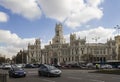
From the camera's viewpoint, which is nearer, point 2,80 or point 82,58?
point 2,80

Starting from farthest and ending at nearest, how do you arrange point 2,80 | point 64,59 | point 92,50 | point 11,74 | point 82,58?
point 64,59 < point 92,50 < point 82,58 < point 11,74 < point 2,80

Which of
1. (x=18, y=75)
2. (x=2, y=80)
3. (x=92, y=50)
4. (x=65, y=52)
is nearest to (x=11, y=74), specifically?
(x=18, y=75)

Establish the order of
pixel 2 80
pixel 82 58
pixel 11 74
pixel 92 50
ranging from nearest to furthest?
pixel 2 80
pixel 11 74
pixel 82 58
pixel 92 50

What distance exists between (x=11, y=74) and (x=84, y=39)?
5865 inches

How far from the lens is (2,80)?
21703 mm

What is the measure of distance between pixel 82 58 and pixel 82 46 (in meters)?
17.5

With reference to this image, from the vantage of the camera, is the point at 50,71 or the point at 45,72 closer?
the point at 50,71

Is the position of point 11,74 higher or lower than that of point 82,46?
lower

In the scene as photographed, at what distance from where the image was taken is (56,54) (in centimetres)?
19988

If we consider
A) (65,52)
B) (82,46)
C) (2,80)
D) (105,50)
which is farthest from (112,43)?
(2,80)

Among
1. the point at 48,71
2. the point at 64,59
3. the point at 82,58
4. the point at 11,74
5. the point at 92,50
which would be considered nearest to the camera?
the point at 48,71

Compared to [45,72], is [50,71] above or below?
above

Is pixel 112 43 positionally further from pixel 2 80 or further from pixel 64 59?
pixel 2 80

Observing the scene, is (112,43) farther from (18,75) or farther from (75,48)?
(18,75)
